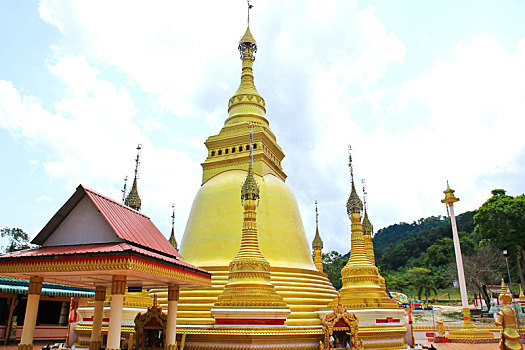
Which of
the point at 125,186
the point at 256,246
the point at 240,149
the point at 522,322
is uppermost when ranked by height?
the point at 240,149

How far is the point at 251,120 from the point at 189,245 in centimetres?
918

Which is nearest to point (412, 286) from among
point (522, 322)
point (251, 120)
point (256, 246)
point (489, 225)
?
point (489, 225)

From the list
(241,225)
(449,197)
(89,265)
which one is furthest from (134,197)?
(449,197)

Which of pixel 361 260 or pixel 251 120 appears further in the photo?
pixel 251 120

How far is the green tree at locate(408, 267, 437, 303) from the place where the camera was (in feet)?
204

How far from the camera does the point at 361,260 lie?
58.2 feet

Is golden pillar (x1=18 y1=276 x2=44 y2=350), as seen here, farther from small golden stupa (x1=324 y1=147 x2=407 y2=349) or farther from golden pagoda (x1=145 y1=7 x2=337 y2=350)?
small golden stupa (x1=324 y1=147 x2=407 y2=349)

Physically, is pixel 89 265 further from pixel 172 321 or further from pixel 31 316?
pixel 172 321

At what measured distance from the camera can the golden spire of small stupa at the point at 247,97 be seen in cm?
2502

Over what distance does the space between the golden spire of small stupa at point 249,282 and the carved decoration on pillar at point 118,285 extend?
220 inches

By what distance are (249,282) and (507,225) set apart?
38648 mm

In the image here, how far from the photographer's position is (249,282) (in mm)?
15062

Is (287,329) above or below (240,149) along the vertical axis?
below

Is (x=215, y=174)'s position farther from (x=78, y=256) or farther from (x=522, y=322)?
(x=522, y=322)
